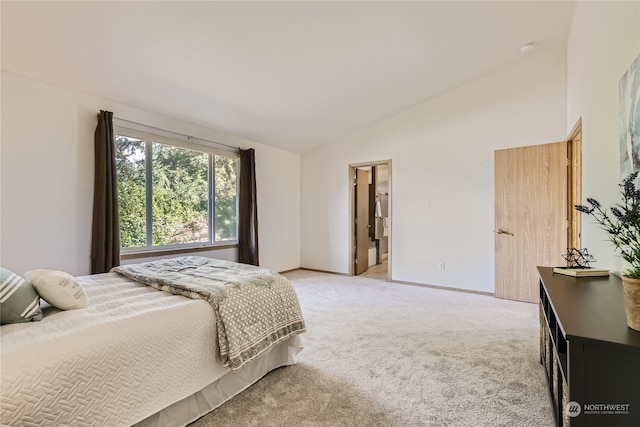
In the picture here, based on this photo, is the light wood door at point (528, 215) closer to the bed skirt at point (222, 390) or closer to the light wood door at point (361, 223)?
the light wood door at point (361, 223)

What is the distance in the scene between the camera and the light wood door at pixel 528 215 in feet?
11.6

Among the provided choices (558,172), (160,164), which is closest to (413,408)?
(558,172)

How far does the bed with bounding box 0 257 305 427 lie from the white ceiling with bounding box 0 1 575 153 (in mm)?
1898

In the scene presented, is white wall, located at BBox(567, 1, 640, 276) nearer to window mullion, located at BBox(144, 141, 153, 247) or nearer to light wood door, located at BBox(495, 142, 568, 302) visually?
light wood door, located at BBox(495, 142, 568, 302)

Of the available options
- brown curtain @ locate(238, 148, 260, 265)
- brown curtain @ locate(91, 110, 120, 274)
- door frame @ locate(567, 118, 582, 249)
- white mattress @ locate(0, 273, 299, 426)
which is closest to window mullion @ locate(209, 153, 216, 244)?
brown curtain @ locate(238, 148, 260, 265)

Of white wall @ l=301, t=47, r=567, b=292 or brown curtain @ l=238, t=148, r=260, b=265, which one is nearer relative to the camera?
white wall @ l=301, t=47, r=567, b=292

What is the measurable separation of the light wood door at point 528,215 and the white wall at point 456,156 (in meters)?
0.16

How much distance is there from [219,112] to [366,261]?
3.87 metres

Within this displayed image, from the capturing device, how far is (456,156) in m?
4.30

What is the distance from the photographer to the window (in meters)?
3.33

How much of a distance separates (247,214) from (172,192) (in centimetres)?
115

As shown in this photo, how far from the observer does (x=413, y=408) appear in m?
1.70

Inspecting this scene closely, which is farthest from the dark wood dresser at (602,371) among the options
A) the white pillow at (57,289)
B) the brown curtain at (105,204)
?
the brown curtain at (105,204)

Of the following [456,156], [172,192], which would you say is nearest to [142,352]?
[172,192]
